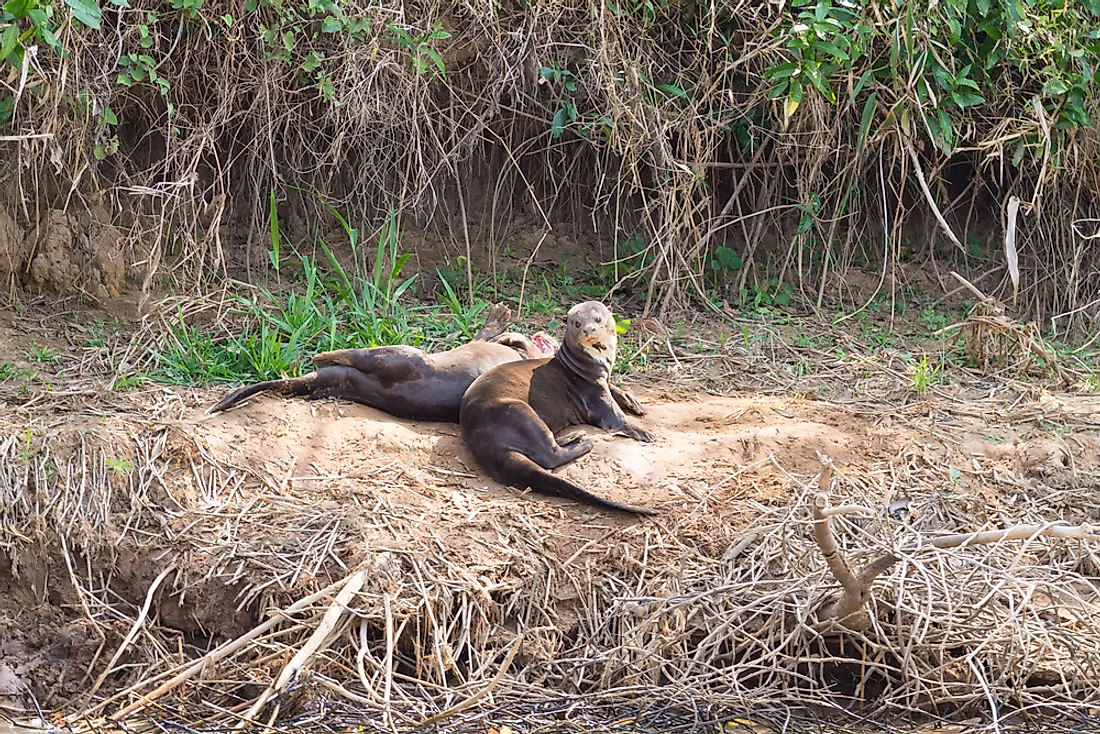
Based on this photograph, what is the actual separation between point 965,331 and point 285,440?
2903mm

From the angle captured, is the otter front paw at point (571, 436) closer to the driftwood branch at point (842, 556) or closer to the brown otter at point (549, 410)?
the brown otter at point (549, 410)

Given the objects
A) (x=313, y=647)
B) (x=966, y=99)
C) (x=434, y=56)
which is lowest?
(x=313, y=647)

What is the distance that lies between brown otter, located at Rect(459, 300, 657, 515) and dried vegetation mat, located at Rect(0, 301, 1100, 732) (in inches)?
2.7

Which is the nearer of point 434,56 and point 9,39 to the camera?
point 9,39

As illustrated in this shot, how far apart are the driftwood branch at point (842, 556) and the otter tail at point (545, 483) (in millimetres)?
671

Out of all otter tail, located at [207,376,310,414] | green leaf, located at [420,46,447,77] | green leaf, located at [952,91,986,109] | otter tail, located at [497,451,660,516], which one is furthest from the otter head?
green leaf, located at [952,91,986,109]

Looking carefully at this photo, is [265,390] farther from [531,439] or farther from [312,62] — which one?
[312,62]

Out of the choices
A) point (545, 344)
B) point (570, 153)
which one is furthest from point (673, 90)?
point (545, 344)

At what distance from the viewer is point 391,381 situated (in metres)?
4.36

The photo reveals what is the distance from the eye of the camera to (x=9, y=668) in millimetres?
3500

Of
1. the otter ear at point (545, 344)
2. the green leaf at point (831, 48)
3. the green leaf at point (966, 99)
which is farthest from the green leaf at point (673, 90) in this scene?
the otter ear at point (545, 344)

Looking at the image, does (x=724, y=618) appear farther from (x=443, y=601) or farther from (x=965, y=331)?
(x=965, y=331)

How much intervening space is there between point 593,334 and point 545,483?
884mm

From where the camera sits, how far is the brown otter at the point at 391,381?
432cm
